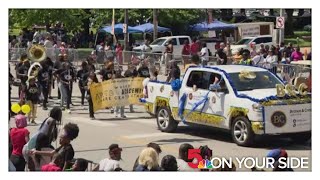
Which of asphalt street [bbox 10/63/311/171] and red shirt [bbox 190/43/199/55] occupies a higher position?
red shirt [bbox 190/43/199/55]

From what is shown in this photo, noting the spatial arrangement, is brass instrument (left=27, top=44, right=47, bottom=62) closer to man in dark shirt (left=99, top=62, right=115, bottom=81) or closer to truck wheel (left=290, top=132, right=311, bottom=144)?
man in dark shirt (left=99, top=62, right=115, bottom=81)

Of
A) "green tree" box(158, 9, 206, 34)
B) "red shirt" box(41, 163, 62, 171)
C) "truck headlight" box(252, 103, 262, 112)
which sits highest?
"green tree" box(158, 9, 206, 34)

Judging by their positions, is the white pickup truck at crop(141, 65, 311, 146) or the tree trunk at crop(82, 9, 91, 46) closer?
the white pickup truck at crop(141, 65, 311, 146)

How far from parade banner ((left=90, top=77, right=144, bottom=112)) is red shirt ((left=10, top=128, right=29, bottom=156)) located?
774 cm

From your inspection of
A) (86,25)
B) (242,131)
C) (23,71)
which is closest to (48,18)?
(86,25)

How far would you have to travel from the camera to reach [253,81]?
47.9 ft

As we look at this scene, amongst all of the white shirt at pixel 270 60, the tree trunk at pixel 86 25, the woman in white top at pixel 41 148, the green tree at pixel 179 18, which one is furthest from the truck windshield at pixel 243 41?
the woman in white top at pixel 41 148

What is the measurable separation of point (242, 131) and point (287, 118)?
0.99 meters

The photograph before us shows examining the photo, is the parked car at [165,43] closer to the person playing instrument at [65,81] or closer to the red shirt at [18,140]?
the person playing instrument at [65,81]

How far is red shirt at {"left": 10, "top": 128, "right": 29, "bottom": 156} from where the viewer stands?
406 inches

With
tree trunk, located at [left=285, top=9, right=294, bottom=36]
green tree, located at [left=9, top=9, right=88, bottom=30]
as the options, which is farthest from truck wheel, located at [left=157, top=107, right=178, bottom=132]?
tree trunk, located at [left=285, top=9, right=294, bottom=36]

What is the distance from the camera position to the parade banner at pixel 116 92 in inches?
721

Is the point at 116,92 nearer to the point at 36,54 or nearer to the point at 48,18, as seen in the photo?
the point at 36,54

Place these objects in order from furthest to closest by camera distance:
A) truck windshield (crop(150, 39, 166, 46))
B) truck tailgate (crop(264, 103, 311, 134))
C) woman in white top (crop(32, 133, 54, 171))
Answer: truck windshield (crop(150, 39, 166, 46))
truck tailgate (crop(264, 103, 311, 134))
woman in white top (crop(32, 133, 54, 171))
